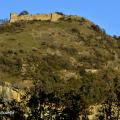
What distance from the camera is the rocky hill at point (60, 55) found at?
378 ft

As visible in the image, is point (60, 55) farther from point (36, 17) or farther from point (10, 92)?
point (10, 92)

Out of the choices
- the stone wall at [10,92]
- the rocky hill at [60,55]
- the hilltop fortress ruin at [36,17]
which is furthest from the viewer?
the hilltop fortress ruin at [36,17]

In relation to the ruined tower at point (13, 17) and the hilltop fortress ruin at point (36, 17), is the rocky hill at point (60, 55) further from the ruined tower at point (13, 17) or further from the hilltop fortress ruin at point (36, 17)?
the ruined tower at point (13, 17)

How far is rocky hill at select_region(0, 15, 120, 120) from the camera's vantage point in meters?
115

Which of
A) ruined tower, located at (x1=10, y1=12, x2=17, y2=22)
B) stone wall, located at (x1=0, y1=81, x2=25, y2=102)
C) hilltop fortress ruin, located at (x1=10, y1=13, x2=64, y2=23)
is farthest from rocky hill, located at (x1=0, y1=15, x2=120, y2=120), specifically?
ruined tower, located at (x1=10, y1=12, x2=17, y2=22)

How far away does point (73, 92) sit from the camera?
A: 76188 millimetres

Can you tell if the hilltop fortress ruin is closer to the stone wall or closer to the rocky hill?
the rocky hill

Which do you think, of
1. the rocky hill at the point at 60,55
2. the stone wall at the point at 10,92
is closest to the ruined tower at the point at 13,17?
the rocky hill at the point at 60,55

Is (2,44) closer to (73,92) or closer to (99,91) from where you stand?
(99,91)

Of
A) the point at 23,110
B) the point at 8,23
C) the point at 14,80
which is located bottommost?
the point at 23,110

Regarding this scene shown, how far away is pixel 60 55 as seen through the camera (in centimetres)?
13300

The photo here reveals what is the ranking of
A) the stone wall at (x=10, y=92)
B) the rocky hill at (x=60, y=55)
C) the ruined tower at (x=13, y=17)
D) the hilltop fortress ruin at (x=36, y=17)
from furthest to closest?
the ruined tower at (x=13, y=17)
the hilltop fortress ruin at (x=36, y=17)
the rocky hill at (x=60, y=55)
the stone wall at (x=10, y=92)

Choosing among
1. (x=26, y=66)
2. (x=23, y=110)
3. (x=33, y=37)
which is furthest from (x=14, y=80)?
(x=23, y=110)

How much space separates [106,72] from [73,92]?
2060 inches
